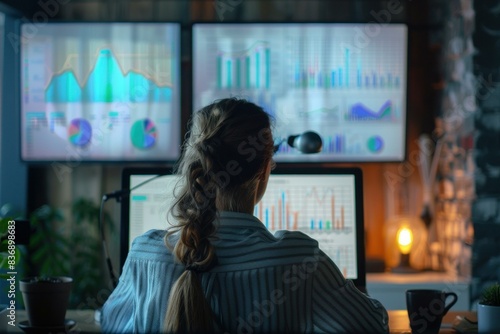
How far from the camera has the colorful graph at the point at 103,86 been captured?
352 centimetres

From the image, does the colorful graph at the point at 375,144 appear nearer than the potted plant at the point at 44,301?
No

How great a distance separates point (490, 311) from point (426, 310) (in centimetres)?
16

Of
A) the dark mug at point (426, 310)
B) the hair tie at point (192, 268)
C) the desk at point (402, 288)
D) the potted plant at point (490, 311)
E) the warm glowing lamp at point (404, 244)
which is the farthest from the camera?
the warm glowing lamp at point (404, 244)

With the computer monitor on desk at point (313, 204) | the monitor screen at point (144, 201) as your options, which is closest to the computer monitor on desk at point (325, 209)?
the computer monitor on desk at point (313, 204)

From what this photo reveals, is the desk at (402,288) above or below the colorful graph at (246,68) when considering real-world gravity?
below

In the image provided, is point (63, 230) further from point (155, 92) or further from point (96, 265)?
point (155, 92)

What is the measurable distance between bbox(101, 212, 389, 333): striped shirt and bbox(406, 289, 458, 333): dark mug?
0.25 m

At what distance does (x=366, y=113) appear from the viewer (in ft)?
11.6

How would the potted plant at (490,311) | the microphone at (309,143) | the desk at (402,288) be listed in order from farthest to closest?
1. the desk at (402,288)
2. the microphone at (309,143)
3. the potted plant at (490,311)

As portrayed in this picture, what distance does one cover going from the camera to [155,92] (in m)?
3.54

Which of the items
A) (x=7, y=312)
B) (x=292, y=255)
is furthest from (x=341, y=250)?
(x=7, y=312)

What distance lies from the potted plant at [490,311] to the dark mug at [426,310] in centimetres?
10

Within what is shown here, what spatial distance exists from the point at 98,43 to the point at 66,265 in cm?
109

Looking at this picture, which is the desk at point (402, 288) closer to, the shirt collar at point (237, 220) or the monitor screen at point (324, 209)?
the monitor screen at point (324, 209)
